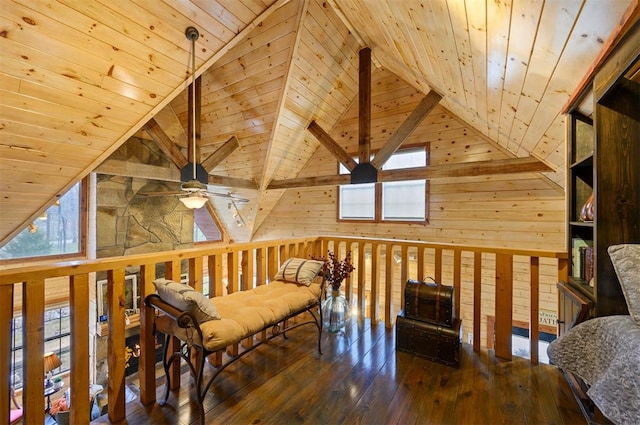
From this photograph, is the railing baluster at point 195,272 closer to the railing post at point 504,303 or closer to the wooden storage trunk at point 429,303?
the wooden storage trunk at point 429,303

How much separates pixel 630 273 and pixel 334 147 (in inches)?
134

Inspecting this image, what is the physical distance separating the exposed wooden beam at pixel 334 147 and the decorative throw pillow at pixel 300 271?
77.7 inches

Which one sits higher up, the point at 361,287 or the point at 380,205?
the point at 380,205

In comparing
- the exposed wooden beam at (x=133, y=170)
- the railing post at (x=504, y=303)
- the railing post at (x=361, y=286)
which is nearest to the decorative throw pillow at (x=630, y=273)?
the railing post at (x=504, y=303)

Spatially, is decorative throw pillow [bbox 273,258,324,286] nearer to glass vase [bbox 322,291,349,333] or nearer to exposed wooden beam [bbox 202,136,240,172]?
glass vase [bbox 322,291,349,333]

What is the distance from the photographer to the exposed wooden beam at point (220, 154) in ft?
13.5

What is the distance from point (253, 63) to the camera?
3.55 m

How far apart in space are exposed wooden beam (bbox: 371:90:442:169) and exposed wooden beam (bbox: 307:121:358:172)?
37 centimetres

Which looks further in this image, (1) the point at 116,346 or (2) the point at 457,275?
(2) the point at 457,275

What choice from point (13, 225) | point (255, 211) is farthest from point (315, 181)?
point (13, 225)

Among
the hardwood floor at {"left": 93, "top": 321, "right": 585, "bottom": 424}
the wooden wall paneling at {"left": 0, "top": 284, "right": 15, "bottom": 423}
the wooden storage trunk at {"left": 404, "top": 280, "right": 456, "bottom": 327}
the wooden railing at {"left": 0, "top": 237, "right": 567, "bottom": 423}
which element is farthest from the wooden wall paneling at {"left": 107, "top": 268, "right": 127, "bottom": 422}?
the wooden storage trunk at {"left": 404, "top": 280, "right": 456, "bottom": 327}

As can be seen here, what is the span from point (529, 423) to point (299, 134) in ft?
14.1

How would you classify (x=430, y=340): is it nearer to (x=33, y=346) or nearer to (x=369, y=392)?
(x=369, y=392)

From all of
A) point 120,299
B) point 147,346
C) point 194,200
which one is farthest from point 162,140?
→ point 147,346
